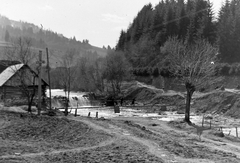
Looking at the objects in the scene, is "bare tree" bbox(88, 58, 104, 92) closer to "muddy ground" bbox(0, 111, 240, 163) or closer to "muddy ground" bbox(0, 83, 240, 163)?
"muddy ground" bbox(0, 83, 240, 163)

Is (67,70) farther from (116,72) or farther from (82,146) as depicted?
(82,146)

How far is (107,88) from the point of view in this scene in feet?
231

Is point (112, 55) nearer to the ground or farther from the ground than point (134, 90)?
farther from the ground

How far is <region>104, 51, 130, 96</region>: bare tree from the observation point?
63.8 metres

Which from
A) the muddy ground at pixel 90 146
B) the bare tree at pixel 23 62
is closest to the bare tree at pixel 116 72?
the bare tree at pixel 23 62

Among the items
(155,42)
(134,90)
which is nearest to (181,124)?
(134,90)

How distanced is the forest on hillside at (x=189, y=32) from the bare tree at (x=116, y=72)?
9.87 metres

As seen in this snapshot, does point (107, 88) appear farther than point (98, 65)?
No

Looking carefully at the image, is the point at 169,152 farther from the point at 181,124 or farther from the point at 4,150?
the point at 181,124

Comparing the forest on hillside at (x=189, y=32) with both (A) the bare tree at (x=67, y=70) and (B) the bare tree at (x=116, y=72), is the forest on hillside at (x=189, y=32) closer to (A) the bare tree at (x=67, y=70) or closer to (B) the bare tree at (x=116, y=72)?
(B) the bare tree at (x=116, y=72)

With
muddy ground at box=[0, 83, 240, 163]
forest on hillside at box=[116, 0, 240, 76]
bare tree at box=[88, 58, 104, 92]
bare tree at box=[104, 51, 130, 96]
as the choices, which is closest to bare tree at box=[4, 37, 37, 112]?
muddy ground at box=[0, 83, 240, 163]

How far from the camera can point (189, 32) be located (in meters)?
83.6

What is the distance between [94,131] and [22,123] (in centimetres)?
426

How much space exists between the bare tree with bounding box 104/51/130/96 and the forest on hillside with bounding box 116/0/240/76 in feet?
32.4
